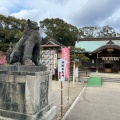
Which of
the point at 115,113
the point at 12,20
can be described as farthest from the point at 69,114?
the point at 12,20

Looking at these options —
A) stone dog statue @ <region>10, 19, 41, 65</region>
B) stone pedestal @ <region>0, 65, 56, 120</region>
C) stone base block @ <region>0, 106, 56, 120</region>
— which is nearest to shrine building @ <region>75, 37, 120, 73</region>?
stone dog statue @ <region>10, 19, 41, 65</region>

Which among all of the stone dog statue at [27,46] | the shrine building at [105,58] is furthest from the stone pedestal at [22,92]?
the shrine building at [105,58]

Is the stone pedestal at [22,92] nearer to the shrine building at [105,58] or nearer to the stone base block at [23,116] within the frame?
the stone base block at [23,116]

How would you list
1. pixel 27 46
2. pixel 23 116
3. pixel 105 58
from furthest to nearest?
pixel 105 58
pixel 27 46
pixel 23 116

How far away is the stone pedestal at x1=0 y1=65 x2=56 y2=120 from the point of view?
12.9ft

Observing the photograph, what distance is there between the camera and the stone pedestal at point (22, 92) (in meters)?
3.93

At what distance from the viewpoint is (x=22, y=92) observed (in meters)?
4.03

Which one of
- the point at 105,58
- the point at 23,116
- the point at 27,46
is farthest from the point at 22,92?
the point at 105,58

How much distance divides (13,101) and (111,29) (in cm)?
5392

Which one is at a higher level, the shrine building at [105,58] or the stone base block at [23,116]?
the shrine building at [105,58]

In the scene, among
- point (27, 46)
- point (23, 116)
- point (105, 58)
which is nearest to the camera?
point (23, 116)

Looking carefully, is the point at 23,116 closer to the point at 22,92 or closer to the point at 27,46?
the point at 22,92

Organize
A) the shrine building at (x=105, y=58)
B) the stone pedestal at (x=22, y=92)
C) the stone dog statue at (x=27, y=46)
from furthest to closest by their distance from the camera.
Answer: the shrine building at (x=105, y=58), the stone dog statue at (x=27, y=46), the stone pedestal at (x=22, y=92)

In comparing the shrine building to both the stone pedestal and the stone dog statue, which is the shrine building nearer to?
the stone dog statue
